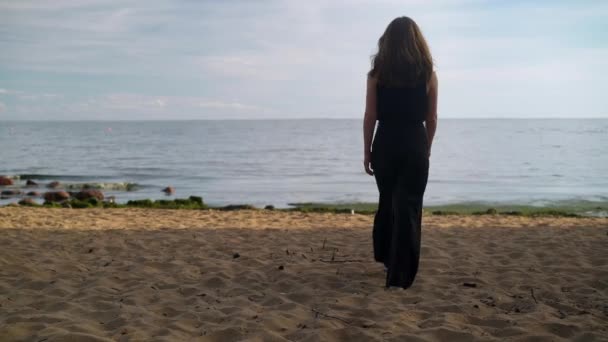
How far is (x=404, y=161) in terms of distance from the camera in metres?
4.02

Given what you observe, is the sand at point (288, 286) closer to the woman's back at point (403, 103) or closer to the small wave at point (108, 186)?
the woman's back at point (403, 103)

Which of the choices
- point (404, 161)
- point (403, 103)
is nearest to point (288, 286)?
point (404, 161)

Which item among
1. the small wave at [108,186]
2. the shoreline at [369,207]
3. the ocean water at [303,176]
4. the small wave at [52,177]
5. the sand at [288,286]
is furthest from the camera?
the small wave at [52,177]

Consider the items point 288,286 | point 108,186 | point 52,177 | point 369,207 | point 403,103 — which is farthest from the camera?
point 52,177

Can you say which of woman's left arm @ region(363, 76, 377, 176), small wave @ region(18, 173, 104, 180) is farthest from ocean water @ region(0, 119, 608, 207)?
woman's left arm @ region(363, 76, 377, 176)

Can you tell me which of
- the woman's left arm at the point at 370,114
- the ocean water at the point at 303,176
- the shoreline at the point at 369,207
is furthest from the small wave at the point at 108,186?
the woman's left arm at the point at 370,114

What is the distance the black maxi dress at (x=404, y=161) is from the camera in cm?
400

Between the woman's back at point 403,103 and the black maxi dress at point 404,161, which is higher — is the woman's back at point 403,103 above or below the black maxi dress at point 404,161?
above

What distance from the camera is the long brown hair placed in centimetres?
384

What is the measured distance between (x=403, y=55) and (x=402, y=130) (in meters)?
0.57

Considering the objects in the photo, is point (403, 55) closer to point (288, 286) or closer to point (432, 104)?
point (432, 104)

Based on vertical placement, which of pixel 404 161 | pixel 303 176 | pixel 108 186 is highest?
pixel 404 161

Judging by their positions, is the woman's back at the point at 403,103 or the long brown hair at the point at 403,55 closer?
the long brown hair at the point at 403,55

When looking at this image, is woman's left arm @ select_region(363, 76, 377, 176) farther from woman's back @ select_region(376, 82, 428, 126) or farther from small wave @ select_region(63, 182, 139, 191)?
small wave @ select_region(63, 182, 139, 191)
